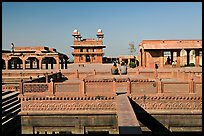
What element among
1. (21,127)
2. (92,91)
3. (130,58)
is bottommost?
(21,127)

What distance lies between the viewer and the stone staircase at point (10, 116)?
886cm

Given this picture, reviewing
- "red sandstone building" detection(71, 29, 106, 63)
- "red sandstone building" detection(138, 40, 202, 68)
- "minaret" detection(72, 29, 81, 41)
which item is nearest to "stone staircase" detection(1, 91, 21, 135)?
"red sandstone building" detection(138, 40, 202, 68)

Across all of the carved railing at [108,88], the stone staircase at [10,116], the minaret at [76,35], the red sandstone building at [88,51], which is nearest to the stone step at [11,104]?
the stone staircase at [10,116]

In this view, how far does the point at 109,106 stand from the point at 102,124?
904 millimetres

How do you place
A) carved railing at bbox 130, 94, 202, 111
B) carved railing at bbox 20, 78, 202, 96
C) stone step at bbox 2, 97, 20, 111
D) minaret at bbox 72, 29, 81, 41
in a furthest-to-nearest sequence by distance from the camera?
minaret at bbox 72, 29, 81, 41, carved railing at bbox 20, 78, 202, 96, carved railing at bbox 130, 94, 202, 111, stone step at bbox 2, 97, 20, 111

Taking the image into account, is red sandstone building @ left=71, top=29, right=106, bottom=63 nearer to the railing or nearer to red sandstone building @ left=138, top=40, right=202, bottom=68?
red sandstone building @ left=138, top=40, right=202, bottom=68

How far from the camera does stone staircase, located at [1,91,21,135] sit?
29.1 ft

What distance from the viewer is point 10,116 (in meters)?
9.66

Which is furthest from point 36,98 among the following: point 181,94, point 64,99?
point 181,94

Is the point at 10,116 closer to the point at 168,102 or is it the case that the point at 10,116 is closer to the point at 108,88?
the point at 108,88

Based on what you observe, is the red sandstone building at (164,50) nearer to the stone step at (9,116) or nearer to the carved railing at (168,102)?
the carved railing at (168,102)

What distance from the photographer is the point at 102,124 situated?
404 inches

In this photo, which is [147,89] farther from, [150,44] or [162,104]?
[150,44]

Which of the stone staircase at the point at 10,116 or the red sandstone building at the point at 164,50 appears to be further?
the red sandstone building at the point at 164,50
